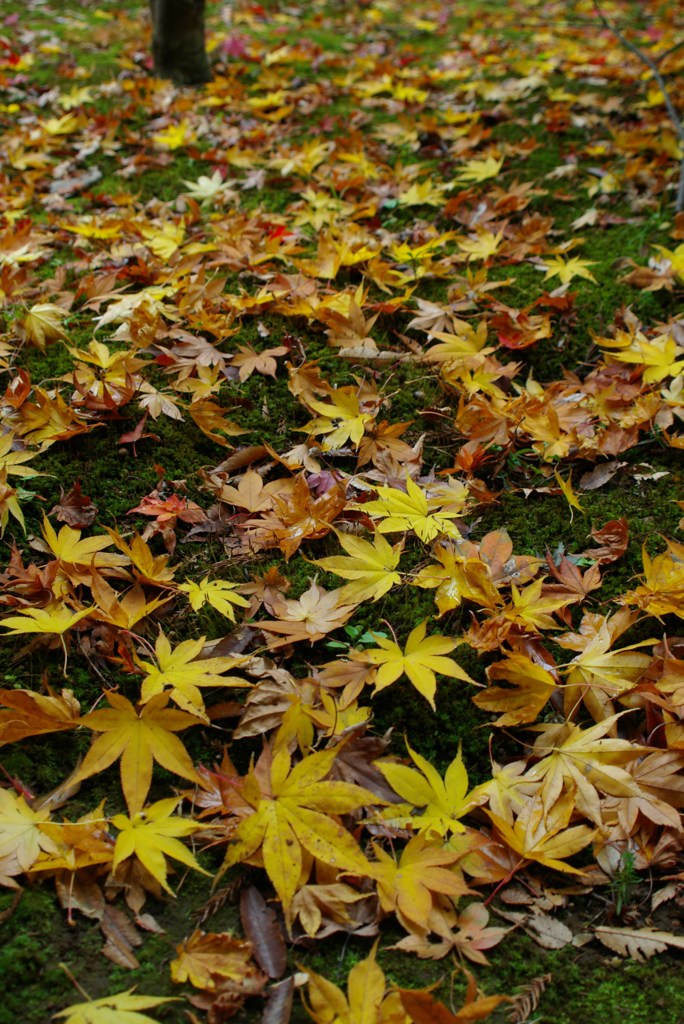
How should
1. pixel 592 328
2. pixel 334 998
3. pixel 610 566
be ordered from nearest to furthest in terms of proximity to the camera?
pixel 334 998 → pixel 610 566 → pixel 592 328

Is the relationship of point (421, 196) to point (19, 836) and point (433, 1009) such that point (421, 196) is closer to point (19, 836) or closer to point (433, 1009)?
point (19, 836)

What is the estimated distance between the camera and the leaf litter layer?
123 cm

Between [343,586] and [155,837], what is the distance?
686 millimetres

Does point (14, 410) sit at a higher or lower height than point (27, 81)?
lower

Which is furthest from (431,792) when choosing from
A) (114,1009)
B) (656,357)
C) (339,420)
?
(656,357)

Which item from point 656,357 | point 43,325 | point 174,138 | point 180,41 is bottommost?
point 656,357

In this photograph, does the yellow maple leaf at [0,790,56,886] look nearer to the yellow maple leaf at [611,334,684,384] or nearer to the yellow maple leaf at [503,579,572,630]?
the yellow maple leaf at [503,579,572,630]

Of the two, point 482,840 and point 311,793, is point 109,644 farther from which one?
point 482,840

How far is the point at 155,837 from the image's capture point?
1.27 m

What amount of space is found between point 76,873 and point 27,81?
201 inches

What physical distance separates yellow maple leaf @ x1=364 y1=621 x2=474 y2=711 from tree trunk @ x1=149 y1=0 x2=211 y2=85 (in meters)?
4.55

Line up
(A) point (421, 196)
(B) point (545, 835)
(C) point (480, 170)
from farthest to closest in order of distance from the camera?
(C) point (480, 170)
(A) point (421, 196)
(B) point (545, 835)

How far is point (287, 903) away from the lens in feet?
3.89

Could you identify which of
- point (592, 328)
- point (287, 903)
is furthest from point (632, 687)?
point (592, 328)
